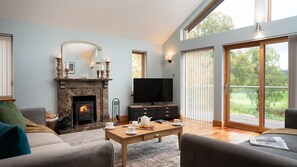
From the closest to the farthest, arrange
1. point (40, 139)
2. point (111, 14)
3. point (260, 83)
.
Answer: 1. point (40, 139)
2. point (260, 83)
3. point (111, 14)

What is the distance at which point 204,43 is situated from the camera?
539cm

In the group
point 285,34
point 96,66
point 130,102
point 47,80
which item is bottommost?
point 130,102

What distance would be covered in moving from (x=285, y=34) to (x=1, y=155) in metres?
4.76

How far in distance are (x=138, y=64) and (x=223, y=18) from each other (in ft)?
9.36

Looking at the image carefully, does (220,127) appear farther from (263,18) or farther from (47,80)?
(47,80)

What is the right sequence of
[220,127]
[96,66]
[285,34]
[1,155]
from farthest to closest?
[96,66]
[220,127]
[285,34]
[1,155]

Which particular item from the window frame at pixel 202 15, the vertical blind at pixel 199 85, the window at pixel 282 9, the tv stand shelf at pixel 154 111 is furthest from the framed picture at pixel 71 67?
the window at pixel 282 9

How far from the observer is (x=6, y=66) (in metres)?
4.21

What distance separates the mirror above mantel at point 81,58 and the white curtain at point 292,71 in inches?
173

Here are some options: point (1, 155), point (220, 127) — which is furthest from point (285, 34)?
point (1, 155)

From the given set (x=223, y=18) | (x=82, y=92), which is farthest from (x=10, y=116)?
(x=223, y=18)

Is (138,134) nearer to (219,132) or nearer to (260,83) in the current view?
(219,132)

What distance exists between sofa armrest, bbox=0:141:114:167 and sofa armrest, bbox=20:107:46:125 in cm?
227

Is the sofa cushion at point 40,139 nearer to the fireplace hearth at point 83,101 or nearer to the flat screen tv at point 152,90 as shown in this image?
the fireplace hearth at point 83,101
